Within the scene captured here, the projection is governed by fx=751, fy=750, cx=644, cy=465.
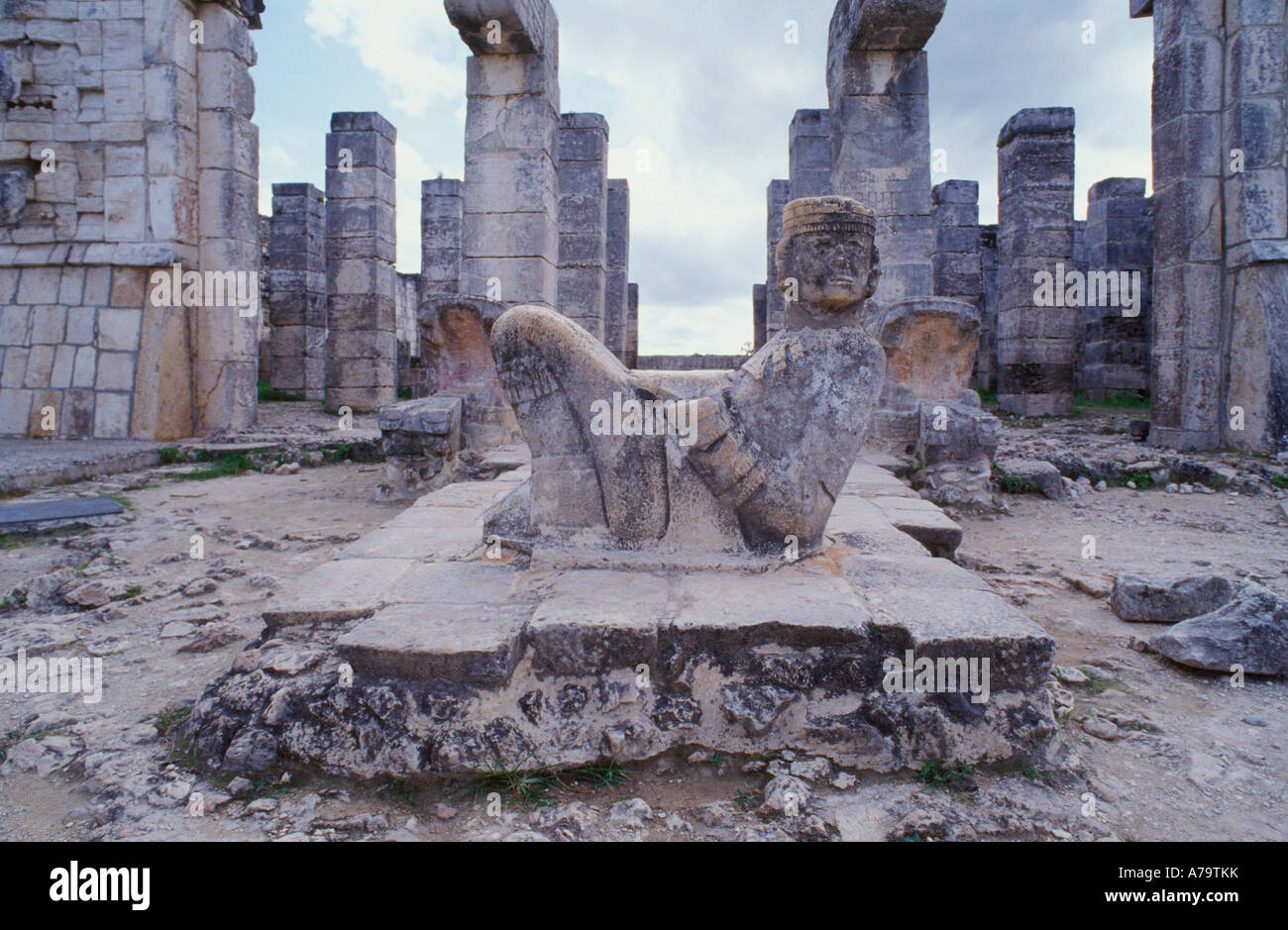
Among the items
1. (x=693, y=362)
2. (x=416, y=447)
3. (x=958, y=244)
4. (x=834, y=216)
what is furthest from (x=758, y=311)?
(x=834, y=216)

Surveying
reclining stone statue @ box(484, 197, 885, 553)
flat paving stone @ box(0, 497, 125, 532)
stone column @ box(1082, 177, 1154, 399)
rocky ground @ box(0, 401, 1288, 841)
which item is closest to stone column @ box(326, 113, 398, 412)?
flat paving stone @ box(0, 497, 125, 532)

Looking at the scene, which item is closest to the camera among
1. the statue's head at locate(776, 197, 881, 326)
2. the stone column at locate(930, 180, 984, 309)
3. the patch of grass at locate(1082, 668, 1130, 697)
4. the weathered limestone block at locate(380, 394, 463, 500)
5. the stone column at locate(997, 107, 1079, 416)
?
the patch of grass at locate(1082, 668, 1130, 697)

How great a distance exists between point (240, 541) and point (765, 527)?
11.8 ft

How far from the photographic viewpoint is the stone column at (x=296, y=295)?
14.9m

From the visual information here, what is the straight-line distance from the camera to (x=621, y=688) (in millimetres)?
2244

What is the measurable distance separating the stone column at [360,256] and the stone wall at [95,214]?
3952mm

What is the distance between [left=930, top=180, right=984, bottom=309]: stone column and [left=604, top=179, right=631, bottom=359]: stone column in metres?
6.27

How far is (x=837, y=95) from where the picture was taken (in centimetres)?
750

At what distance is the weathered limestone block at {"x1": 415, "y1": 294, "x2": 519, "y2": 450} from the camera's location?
6.43 meters

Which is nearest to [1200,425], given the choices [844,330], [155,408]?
[844,330]

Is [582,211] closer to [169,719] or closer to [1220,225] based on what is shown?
[1220,225]

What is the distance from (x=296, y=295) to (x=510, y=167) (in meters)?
9.59

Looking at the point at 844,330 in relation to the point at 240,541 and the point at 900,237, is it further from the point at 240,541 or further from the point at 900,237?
the point at 900,237

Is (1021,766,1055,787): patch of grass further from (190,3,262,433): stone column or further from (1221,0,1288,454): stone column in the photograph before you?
(190,3,262,433): stone column
